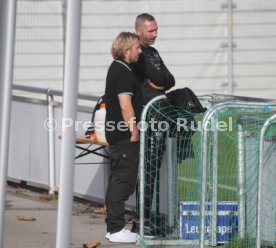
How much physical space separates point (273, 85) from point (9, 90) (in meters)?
11.1

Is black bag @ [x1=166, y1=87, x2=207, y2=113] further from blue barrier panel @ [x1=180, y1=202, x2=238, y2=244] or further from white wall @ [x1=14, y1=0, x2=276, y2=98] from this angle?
white wall @ [x1=14, y1=0, x2=276, y2=98]

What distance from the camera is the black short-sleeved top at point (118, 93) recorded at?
761 cm

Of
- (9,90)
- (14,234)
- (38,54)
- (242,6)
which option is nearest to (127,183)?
(14,234)

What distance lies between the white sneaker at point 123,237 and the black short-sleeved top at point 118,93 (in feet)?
2.61

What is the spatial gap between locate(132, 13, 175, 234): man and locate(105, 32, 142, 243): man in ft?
0.42

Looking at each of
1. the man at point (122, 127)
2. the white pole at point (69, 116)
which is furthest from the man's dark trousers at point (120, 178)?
the white pole at point (69, 116)

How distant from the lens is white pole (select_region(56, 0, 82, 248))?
16.7 ft

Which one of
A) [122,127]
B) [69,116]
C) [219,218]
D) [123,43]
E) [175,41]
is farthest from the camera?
[175,41]

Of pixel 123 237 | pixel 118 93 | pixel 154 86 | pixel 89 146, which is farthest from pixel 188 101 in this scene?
pixel 89 146

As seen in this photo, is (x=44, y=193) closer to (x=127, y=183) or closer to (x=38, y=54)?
(x=127, y=183)

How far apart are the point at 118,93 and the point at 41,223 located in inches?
73.8

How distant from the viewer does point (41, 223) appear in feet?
28.9

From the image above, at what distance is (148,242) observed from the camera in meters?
7.73

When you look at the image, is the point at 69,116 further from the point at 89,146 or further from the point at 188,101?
the point at 89,146
